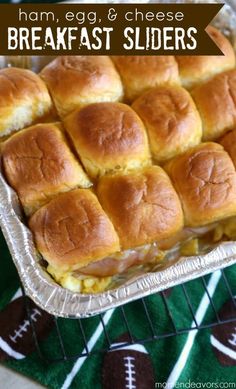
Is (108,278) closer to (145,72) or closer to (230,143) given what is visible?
(230,143)

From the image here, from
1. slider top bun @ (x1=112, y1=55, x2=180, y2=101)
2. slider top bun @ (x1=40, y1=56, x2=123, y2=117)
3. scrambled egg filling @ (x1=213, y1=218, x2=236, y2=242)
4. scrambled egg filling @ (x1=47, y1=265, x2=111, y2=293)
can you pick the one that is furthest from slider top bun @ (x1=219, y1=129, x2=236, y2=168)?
scrambled egg filling @ (x1=47, y1=265, x2=111, y2=293)

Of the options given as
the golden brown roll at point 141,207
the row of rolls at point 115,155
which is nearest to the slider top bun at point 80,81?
the row of rolls at point 115,155

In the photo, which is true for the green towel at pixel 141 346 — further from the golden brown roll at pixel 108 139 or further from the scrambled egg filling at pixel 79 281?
the golden brown roll at pixel 108 139

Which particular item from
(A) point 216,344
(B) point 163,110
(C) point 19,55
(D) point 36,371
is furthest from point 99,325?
(C) point 19,55

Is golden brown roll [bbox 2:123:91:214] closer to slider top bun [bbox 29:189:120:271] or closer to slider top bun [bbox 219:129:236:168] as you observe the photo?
slider top bun [bbox 29:189:120:271]

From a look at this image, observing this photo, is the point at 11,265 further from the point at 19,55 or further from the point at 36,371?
the point at 19,55
